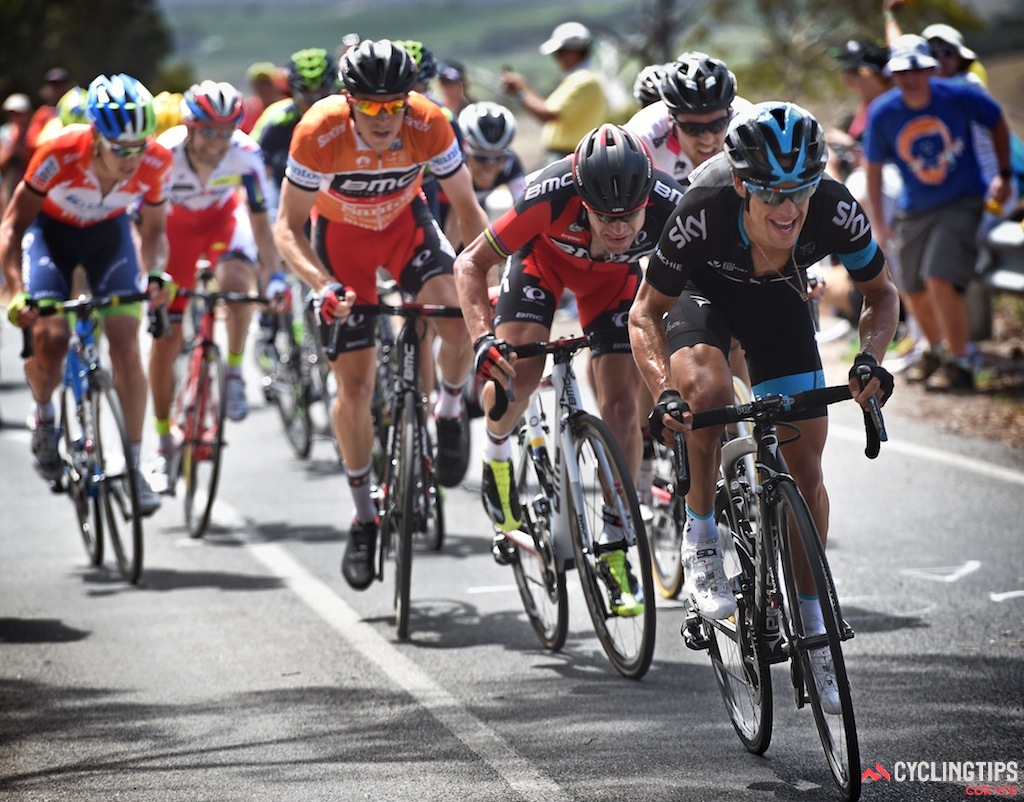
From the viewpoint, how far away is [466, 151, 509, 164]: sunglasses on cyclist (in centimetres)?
983

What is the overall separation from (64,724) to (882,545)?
13.8ft

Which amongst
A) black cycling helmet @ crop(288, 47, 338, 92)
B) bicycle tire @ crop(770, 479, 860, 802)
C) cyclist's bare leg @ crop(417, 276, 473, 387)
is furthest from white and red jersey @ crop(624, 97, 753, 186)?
black cycling helmet @ crop(288, 47, 338, 92)

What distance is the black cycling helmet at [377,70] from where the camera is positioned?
22.0 ft

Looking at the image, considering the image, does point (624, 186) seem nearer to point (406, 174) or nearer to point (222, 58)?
point (406, 174)

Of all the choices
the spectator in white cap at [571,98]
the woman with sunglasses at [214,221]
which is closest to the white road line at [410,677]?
the woman with sunglasses at [214,221]

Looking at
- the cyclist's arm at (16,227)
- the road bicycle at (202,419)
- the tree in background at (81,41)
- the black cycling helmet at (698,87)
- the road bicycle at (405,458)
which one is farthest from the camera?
the tree in background at (81,41)

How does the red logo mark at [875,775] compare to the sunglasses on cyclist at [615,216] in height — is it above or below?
below

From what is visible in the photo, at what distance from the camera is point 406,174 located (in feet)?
24.2

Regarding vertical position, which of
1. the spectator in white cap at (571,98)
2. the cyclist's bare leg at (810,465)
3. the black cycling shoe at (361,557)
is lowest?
the black cycling shoe at (361,557)

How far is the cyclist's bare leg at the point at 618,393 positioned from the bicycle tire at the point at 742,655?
1233 mm

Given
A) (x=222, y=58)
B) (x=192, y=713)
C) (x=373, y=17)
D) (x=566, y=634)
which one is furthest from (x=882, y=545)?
(x=373, y=17)

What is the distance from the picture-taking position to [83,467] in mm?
8219

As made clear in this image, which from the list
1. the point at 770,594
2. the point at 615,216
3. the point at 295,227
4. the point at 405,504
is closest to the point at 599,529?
the point at 405,504

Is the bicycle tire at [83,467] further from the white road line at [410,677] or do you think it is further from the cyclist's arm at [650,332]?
the cyclist's arm at [650,332]
